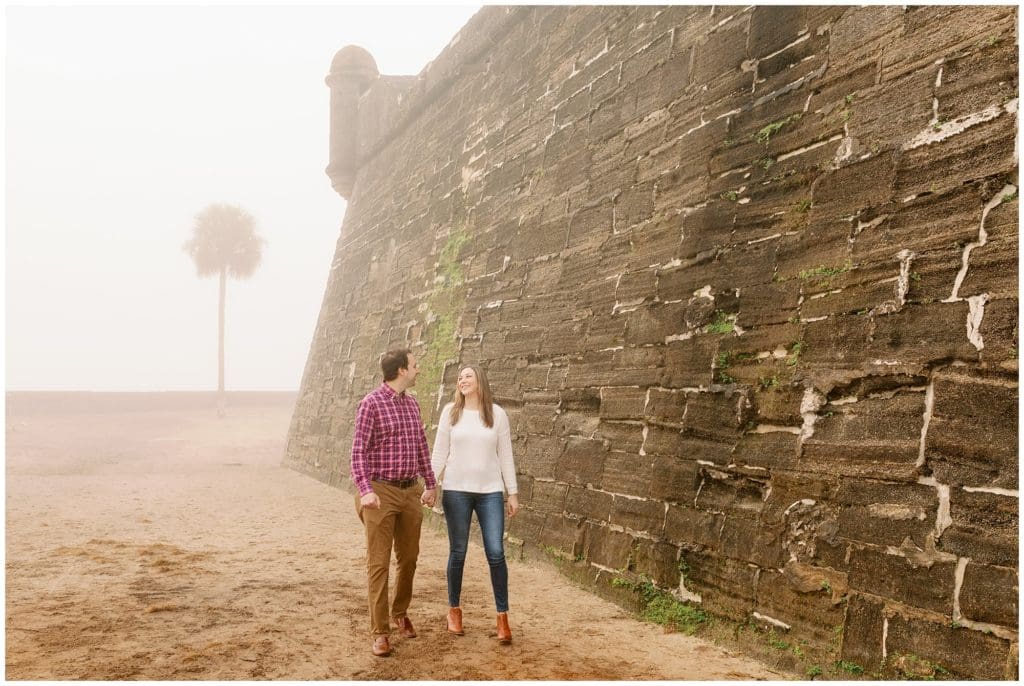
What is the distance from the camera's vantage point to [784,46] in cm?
498

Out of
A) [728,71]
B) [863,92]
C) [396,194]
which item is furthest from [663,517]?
[396,194]

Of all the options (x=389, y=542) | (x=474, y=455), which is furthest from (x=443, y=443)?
(x=389, y=542)

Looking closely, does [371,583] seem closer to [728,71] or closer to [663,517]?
[663,517]

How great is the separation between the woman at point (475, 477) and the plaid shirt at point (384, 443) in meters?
0.16

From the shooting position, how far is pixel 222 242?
131 ft

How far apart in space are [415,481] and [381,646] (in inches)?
35.9

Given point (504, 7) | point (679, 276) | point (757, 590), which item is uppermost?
point (504, 7)

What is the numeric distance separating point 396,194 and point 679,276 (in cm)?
885

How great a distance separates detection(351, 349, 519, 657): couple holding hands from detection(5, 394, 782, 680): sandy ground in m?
0.32

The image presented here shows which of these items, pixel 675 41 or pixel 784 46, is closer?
pixel 784 46

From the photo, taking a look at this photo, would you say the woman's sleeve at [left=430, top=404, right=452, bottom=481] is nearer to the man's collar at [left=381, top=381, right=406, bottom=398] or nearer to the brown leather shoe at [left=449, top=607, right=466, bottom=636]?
the man's collar at [left=381, top=381, right=406, bottom=398]

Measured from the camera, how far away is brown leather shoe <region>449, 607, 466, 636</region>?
4500 millimetres

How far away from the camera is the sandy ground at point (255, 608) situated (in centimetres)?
392

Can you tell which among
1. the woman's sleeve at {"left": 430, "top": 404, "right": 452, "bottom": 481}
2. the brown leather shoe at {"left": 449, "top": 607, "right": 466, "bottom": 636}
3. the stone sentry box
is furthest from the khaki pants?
the stone sentry box
